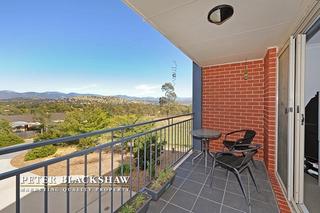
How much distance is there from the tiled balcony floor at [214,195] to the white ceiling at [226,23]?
6.69 ft

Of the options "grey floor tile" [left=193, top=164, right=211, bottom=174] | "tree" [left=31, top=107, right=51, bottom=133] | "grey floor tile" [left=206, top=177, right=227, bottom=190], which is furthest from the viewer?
"tree" [left=31, top=107, right=51, bottom=133]

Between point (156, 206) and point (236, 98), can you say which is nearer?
point (156, 206)

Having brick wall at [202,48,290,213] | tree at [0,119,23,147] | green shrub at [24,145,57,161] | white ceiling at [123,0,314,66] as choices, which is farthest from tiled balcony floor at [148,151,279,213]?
tree at [0,119,23,147]

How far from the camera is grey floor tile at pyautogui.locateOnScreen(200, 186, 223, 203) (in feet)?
6.49

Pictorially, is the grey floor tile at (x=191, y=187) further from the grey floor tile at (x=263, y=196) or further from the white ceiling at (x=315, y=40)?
the white ceiling at (x=315, y=40)

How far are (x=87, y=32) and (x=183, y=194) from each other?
1281cm

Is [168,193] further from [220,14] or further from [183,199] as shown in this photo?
[220,14]

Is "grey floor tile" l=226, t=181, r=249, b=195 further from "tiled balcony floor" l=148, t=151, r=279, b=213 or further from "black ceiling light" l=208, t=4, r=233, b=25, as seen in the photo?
"black ceiling light" l=208, t=4, r=233, b=25

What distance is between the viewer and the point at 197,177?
8.33ft

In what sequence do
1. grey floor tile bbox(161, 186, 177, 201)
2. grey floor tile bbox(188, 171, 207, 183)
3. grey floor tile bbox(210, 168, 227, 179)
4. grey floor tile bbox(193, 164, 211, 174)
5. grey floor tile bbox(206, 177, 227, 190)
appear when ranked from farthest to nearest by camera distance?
grey floor tile bbox(193, 164, 211, 174) → grey floor tile bbox(210, 168, 227, 179) → grey floor tile bbox(188, 171, 207, 183) → grey floor tile bbox(206, 177, 227, 190) → grey floor tile bbox(161, 186, 177, 201)

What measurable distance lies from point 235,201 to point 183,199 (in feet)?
2.05

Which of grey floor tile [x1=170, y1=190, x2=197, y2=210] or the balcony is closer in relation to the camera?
the balcony

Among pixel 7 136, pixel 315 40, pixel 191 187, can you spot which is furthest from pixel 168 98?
pixel 7 136

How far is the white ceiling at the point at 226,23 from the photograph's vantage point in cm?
138
